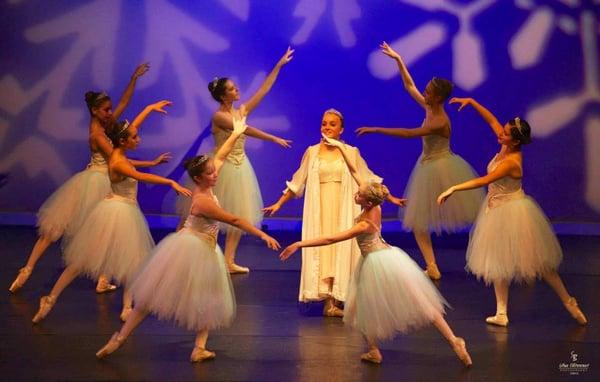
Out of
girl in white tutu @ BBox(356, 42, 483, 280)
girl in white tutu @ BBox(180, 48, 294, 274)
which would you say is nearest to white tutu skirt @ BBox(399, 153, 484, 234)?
girl in white tutu @ BBox(356, 42, 483, 280)

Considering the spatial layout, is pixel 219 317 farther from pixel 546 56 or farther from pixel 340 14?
pixel 546 56

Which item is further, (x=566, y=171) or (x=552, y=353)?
(x=566, y=171)

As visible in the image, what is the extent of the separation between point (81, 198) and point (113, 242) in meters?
1.05

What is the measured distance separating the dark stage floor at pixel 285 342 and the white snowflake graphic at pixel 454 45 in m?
2.45

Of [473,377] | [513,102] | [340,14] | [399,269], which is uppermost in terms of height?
[340,14]

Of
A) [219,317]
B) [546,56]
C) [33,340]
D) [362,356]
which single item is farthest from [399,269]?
[546,56]

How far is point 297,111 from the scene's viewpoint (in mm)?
8414

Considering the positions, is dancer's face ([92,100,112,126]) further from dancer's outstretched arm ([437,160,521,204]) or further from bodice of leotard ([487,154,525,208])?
bodice of leotard ([487,154,525,208])

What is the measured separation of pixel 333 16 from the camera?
27.3 feet

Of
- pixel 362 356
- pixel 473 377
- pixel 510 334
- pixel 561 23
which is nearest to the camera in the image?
pixel 473 377

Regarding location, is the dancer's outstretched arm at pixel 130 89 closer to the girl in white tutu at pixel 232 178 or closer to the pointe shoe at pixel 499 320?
the girl in white tutu at pixel 232 178

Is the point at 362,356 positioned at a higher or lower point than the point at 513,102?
lower

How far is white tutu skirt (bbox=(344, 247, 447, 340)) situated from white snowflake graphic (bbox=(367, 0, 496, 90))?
4.07 m

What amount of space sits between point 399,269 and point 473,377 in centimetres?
60
